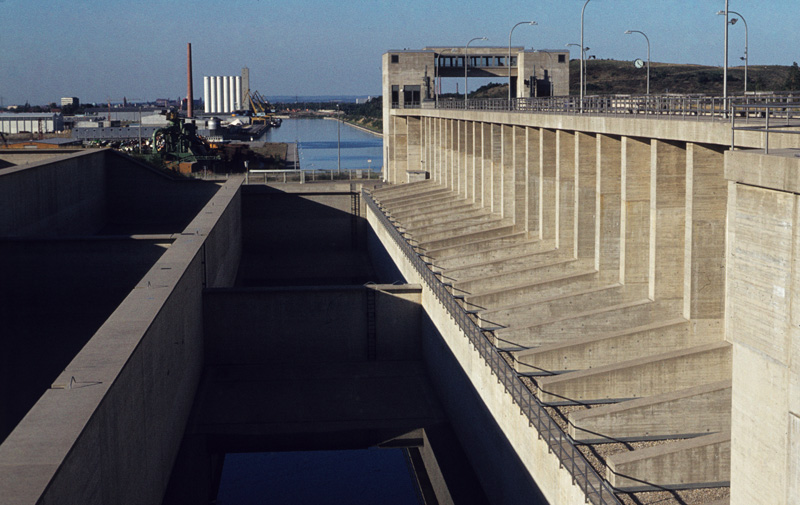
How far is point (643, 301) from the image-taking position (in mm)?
19391

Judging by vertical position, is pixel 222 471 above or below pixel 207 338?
below

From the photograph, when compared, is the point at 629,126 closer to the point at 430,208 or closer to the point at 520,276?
the point at 520,276

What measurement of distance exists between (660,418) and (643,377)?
1.50 metres

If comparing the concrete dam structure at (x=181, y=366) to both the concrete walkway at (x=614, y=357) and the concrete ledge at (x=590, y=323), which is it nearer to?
the concrete walkway at (x=614, y=357)

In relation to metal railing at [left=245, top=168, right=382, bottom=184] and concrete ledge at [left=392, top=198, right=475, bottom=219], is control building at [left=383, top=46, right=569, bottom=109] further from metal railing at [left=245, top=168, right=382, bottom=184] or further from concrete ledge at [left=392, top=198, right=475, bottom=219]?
concrete ledge at [left=392, top=198, right=475, bottom=219]

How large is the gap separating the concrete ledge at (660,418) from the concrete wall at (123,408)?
6.45m

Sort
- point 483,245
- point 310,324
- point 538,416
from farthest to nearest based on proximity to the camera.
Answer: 1. point 483,245
2. point 310,324
3. point 538,416

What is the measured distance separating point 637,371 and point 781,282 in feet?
21.3

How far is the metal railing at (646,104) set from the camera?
16.6 meters

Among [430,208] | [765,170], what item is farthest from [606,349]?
[430,208]

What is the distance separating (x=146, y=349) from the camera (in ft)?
50.5

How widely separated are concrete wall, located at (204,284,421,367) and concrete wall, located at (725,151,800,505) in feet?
49.6

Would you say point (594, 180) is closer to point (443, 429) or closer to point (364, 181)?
point (443, 429)

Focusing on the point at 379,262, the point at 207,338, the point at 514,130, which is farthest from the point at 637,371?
the point at 379,262
